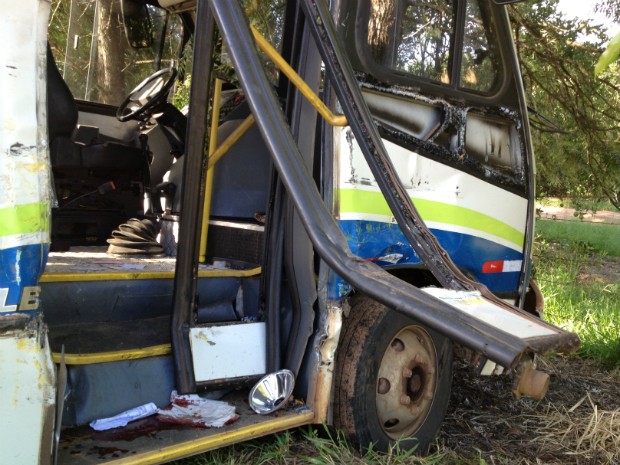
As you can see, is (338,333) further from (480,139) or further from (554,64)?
(554,64)

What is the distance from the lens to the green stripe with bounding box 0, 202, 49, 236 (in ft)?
6.57

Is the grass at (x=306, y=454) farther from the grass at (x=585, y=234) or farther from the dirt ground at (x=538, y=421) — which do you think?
the grass at (x=585, y=234)

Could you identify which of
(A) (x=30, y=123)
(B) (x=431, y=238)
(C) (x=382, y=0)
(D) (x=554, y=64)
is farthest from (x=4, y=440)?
(D) (x=554, y=64)

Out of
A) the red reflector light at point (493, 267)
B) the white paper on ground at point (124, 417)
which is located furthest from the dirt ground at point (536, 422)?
the white paper on ground at point (124, 417)

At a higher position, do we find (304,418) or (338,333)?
(338,333)

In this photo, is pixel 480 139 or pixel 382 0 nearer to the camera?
pixel 382 0

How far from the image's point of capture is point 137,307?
2.89m

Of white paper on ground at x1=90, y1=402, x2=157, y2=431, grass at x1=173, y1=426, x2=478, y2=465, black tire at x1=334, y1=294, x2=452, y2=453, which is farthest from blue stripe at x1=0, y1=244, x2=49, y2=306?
black tire at x1=334, y1=294, x2=452, y2=453

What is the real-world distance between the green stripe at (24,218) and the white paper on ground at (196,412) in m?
0.93

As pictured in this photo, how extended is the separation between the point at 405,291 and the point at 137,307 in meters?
1.31

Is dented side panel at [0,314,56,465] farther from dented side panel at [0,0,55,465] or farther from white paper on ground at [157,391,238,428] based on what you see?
white paper on ground at [157,391,238,428]

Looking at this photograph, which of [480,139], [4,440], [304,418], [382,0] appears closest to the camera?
[4,440]

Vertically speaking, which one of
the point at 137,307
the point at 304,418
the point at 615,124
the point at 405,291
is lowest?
the point at 304,418

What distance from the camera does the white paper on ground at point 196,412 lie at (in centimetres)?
262
